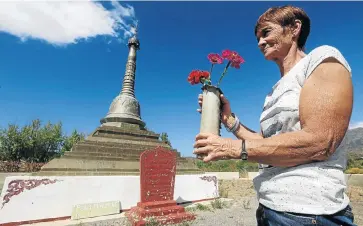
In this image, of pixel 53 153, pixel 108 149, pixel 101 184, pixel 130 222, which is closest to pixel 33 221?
pixel 101 184

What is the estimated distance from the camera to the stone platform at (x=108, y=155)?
9.24m

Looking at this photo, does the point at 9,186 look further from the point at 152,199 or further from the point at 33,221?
the point at 152,199

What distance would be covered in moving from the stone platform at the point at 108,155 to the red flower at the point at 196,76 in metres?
8.67

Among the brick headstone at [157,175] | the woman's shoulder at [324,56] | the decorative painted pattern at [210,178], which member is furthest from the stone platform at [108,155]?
the woman's shoulder at [324,56]

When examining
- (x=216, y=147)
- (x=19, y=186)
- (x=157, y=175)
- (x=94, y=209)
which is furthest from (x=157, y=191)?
(x=216, y=147)

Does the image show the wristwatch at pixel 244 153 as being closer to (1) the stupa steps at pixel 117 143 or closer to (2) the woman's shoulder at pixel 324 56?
(2) the woman's shoulder at pixel 324 56

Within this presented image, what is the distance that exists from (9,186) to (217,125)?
280 inches

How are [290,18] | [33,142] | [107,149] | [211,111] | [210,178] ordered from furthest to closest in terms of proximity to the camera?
1. [33,142]
2. [210,178]
3. [107,149]
4. [211,111]
5. [290,18]

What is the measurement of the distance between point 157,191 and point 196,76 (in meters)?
6.45

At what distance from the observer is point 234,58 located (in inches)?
77.5

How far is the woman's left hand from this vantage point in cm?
118

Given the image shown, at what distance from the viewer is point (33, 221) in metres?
6.62

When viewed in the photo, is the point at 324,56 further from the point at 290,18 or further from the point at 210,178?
the point at 210,178

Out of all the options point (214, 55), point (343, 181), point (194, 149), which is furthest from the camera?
point (214, 55)
